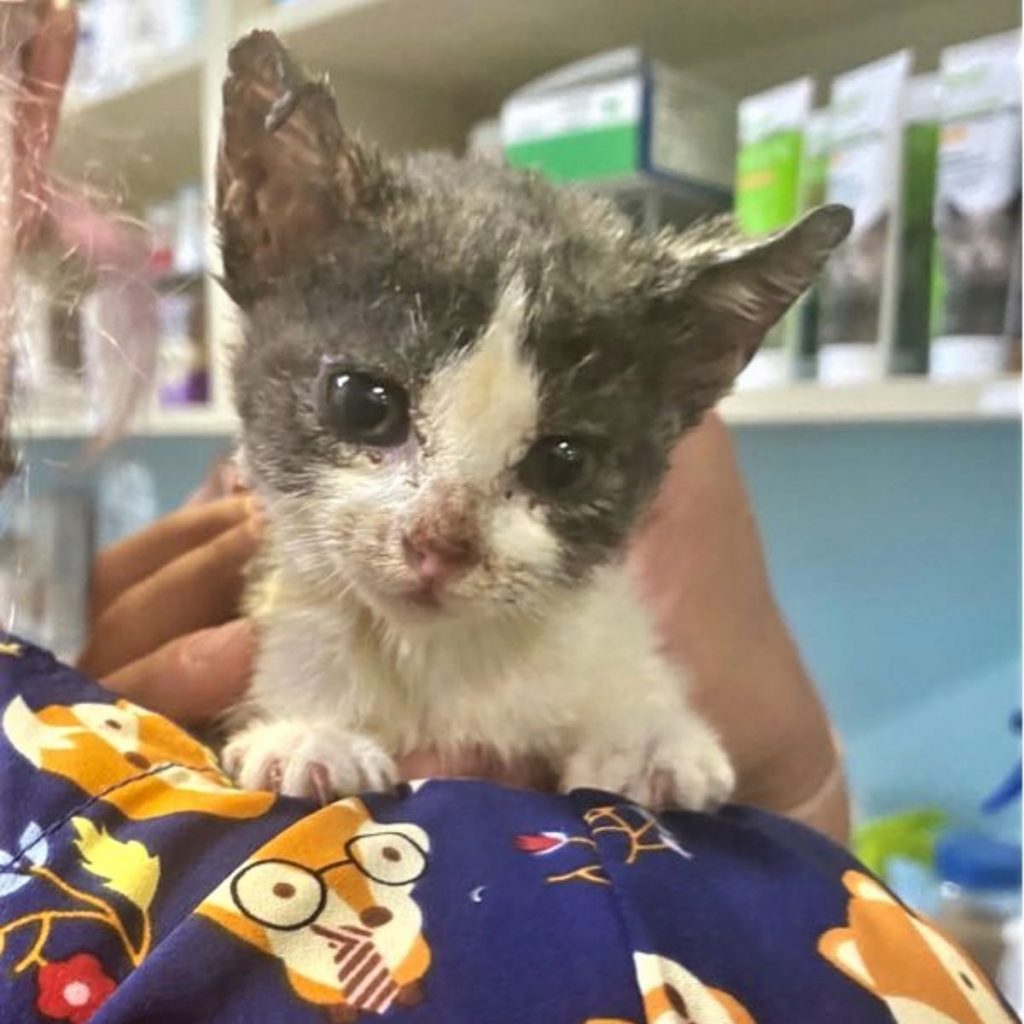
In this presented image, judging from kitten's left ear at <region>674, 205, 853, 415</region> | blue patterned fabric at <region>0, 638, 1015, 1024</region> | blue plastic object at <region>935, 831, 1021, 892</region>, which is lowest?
blue plastic object at <region>935, 831, 1021, 892</region>

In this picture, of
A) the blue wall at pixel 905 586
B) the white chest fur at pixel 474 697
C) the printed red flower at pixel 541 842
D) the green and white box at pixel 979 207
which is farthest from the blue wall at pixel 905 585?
the printed red flower at pixel 541 842

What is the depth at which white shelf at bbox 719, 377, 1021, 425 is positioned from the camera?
1.08 metres

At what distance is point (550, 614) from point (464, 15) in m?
0.89

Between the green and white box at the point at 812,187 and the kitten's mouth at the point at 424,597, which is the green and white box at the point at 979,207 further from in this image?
the kitten's mouth at the point at 424,597

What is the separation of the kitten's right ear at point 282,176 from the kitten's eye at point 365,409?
0.08 metres

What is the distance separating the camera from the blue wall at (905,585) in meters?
1.38

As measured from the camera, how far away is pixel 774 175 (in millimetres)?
1240

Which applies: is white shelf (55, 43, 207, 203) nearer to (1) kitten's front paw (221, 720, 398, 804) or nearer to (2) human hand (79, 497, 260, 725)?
(2) human hand (79, 497, 260, 725)

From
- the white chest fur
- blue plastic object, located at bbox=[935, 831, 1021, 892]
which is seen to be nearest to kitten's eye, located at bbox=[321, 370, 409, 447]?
the white chest fur

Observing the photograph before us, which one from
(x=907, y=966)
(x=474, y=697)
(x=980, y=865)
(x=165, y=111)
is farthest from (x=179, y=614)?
(x=165, y=111)

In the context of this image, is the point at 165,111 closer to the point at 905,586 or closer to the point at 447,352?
the point at 905,586

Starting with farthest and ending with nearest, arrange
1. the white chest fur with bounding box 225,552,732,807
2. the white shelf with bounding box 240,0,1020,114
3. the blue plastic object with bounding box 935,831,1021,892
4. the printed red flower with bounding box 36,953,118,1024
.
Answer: the white shelf with bounding box 240,0,1020,114 < the blue plastic object with bounding box 935,831,1021,892 < the white chest fur with bounding box 225,552,732,807 < the printed red flower with bounding box 36,953,118,1024

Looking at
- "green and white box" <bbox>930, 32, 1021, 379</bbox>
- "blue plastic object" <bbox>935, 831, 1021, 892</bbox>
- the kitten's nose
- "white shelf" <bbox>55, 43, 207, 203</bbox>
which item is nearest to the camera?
the kitten's nose

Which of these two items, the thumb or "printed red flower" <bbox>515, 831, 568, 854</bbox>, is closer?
"printed red flower" <bbox>515, 831, 568, 854</bbox>
